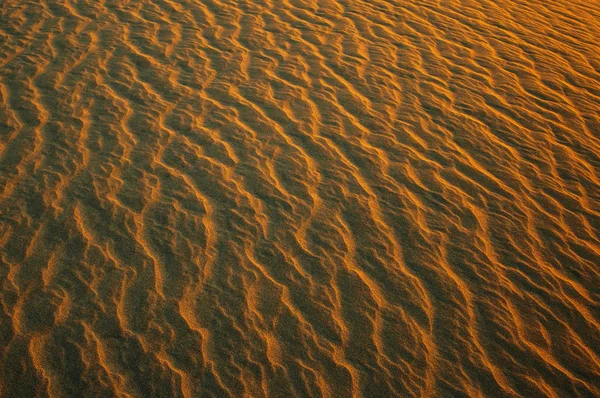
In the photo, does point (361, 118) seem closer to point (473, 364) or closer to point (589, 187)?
point (589, 187)

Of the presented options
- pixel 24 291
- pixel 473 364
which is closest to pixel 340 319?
pixel 473 364

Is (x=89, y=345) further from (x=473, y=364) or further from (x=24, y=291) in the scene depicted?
(x=473, y=364)

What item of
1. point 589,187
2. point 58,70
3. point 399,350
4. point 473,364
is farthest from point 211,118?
point 589,187

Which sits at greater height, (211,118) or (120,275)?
(211,118)

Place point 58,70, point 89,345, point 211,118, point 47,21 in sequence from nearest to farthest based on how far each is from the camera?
1. point 89,345
2. point 211,118
3. point 58,70
4. point 47,21

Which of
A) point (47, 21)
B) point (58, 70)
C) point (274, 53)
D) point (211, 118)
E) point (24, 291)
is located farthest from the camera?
point (47, 21)

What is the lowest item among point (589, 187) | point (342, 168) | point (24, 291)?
point (24, 291)

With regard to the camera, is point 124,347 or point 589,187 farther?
point 589,187
